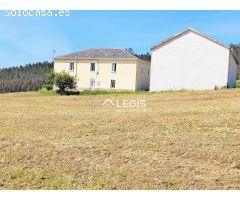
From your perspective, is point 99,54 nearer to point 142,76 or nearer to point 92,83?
point 92,83

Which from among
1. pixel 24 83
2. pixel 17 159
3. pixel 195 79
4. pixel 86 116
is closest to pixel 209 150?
pixel 17 159

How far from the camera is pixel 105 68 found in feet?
176

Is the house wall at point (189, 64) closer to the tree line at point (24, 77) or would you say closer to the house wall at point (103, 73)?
the house wall at point (103, 73)

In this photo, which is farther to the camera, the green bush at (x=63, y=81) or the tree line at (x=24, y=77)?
the tree line at (x=24, y=77)

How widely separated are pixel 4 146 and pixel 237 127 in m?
7.08

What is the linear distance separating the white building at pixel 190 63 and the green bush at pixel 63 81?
465 inches

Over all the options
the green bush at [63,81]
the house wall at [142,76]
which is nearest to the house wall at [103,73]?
the house wall at [142,76]

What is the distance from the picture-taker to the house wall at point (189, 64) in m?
41.5

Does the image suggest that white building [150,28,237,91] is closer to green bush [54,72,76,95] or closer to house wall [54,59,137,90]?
house wall [54,59,137,90]

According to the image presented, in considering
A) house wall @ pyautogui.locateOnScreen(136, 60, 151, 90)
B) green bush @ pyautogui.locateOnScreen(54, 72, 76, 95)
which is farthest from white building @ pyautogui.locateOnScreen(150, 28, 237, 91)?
green bush @ pyautogui.locateOnScreen(54, 72, 76, 95)

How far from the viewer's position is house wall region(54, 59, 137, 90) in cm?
5244

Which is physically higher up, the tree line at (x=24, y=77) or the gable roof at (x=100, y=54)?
the gable roof at (x=100, y=54)

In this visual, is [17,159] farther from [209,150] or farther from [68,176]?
[209,150]

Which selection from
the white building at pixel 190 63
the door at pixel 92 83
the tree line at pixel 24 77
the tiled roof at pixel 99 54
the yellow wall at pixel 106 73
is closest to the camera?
the white building at pixel 190 63
